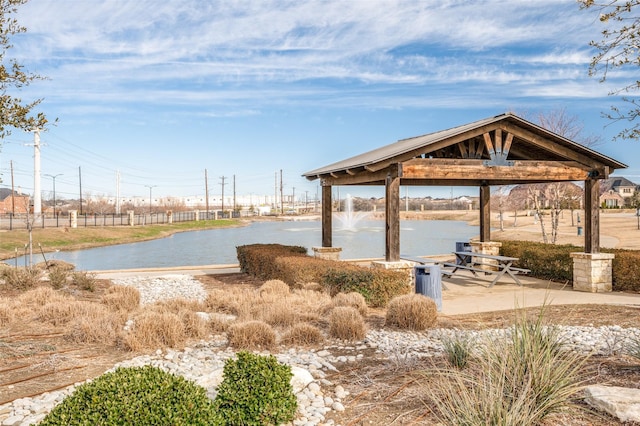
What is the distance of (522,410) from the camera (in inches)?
132

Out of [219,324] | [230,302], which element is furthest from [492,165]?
[219,324]

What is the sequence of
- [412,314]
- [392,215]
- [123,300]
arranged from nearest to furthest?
[412,314]
[123,300]
[392,215]

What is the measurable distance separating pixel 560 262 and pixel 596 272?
1.35 metres

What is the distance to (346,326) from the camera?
6.24 metres

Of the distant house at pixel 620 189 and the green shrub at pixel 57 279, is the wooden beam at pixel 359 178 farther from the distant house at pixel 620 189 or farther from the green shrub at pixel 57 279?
the distant house at pixel 620 189

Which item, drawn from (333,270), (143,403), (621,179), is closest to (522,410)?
(143,403)

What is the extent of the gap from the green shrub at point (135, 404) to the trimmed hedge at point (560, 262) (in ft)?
34.4

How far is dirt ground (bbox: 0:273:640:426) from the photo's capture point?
385 cm

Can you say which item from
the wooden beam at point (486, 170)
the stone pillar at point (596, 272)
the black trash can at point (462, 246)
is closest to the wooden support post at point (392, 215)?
the wooden beam at point (486, 170)

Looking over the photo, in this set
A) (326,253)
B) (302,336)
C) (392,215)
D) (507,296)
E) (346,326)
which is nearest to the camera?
(302,336)

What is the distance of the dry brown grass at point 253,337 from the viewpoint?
5.92 metres

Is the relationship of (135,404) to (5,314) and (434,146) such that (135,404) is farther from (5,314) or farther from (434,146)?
(434,146)

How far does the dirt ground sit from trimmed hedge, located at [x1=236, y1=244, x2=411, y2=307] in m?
1.53

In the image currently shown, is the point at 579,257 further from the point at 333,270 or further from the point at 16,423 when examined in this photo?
the point at 16,423
